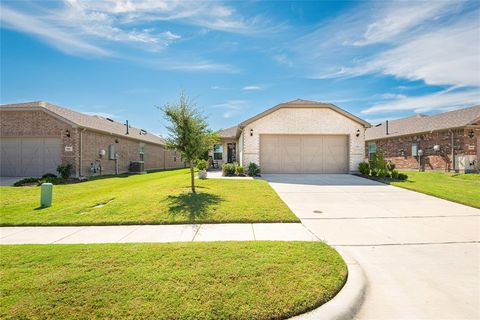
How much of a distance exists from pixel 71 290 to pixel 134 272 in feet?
2.46

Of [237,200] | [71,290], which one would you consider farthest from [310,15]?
[71,290]

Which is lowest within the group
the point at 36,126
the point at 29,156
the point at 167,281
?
the point at 167,281

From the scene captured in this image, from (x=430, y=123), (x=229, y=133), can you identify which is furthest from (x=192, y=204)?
(x=430, y=123)

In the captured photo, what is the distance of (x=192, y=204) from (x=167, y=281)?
4.67m

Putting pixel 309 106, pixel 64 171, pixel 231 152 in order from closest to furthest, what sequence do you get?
pixel 64 171
pixel 309 106
pixel 231 152

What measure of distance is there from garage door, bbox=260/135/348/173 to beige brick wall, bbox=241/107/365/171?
17.7 inches

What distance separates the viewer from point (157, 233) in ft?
17.9

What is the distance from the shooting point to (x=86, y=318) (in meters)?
2.50

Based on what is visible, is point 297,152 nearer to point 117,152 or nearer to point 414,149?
point 414,149

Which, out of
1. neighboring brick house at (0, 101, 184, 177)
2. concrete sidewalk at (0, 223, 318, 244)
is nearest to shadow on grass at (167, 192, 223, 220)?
concrete sidewalk at (0, 223, 318, 244)

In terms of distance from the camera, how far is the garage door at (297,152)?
1641 centimetres

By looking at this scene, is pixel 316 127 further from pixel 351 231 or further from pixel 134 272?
pixel 134 272

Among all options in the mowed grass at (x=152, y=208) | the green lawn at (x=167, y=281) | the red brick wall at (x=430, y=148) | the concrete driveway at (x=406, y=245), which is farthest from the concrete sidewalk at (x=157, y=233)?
the red brick wall at (x=430, y=148)

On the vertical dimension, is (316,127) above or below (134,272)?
above
